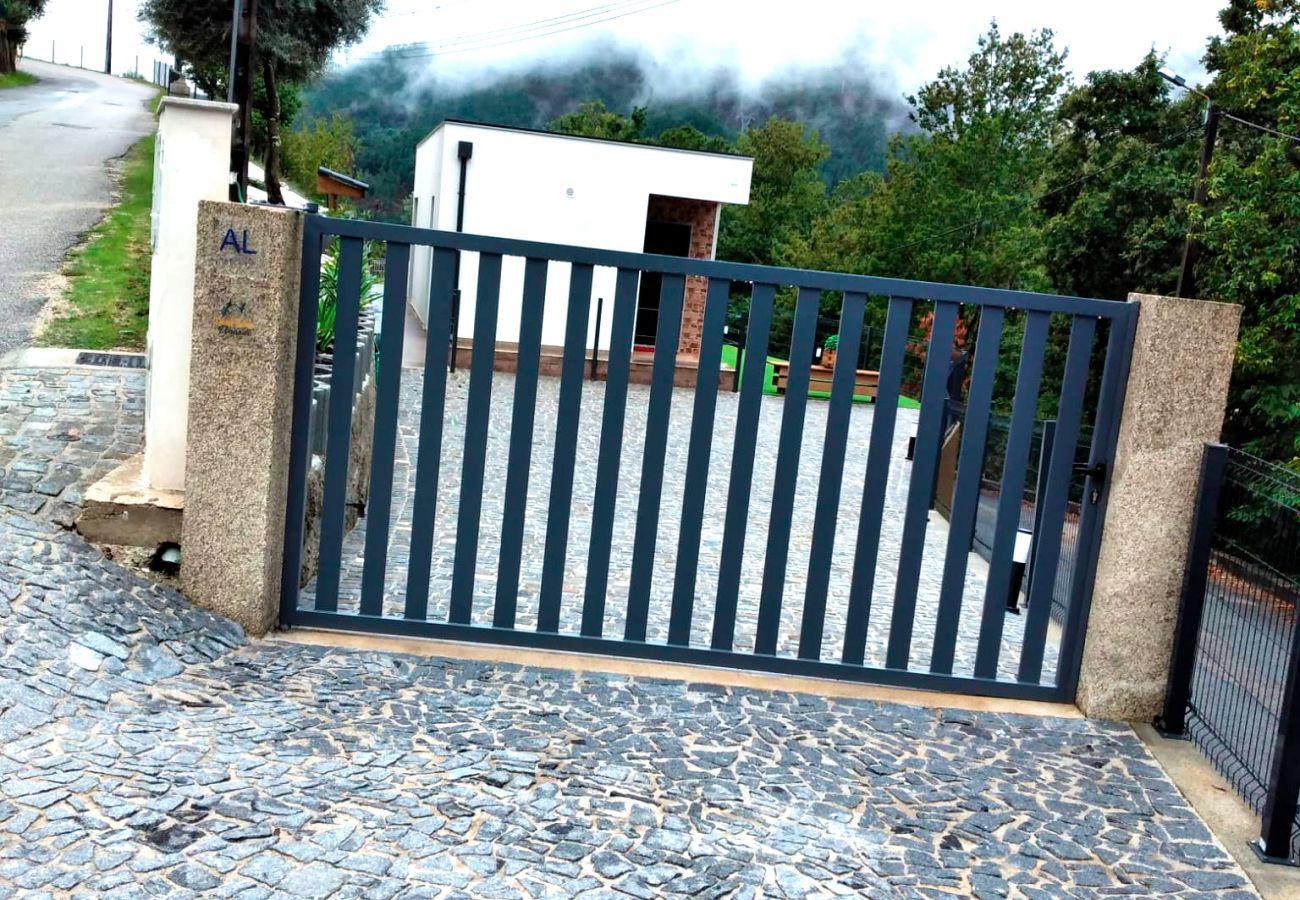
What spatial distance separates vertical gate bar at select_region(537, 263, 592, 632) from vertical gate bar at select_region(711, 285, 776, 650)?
2.28 ft

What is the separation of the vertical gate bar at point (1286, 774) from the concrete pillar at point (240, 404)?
3.91 meters

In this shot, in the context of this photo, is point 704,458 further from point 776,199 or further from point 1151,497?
point 776,199

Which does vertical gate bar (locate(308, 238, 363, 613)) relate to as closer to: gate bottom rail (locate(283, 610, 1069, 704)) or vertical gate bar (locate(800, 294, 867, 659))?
gate bottom rail (locate(283, 610, 1069, 704))

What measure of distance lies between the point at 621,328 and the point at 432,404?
2.86 ft

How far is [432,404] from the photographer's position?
17.6 ft

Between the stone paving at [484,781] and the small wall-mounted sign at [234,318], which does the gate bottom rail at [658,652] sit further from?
the small wall-mounted sign at [234,318]

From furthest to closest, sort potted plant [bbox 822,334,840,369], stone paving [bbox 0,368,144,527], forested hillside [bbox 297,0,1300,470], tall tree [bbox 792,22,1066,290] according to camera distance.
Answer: tall tree [bbox 792,22,1066,290] → potted plant [bbox 822,334,840,369] → forested hillside [bbox 297,0,1300,470] → stone paving [bbox 0,368,144,527]

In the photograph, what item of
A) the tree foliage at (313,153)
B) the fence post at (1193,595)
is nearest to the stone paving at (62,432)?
the fence post at (1193,595)

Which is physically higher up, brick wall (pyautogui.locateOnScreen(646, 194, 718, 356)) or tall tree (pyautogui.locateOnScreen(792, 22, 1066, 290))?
tall tree (pyautogui.locateOnScreen(792, 22, 1066, 290))

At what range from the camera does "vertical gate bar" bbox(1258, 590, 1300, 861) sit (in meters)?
4.18

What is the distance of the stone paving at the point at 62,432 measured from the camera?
18.7 ft

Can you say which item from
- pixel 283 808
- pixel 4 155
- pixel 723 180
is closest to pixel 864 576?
pixel 283 808

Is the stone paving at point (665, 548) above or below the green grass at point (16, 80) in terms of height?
below

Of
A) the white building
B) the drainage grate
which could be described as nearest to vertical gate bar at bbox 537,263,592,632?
the drainage grate
